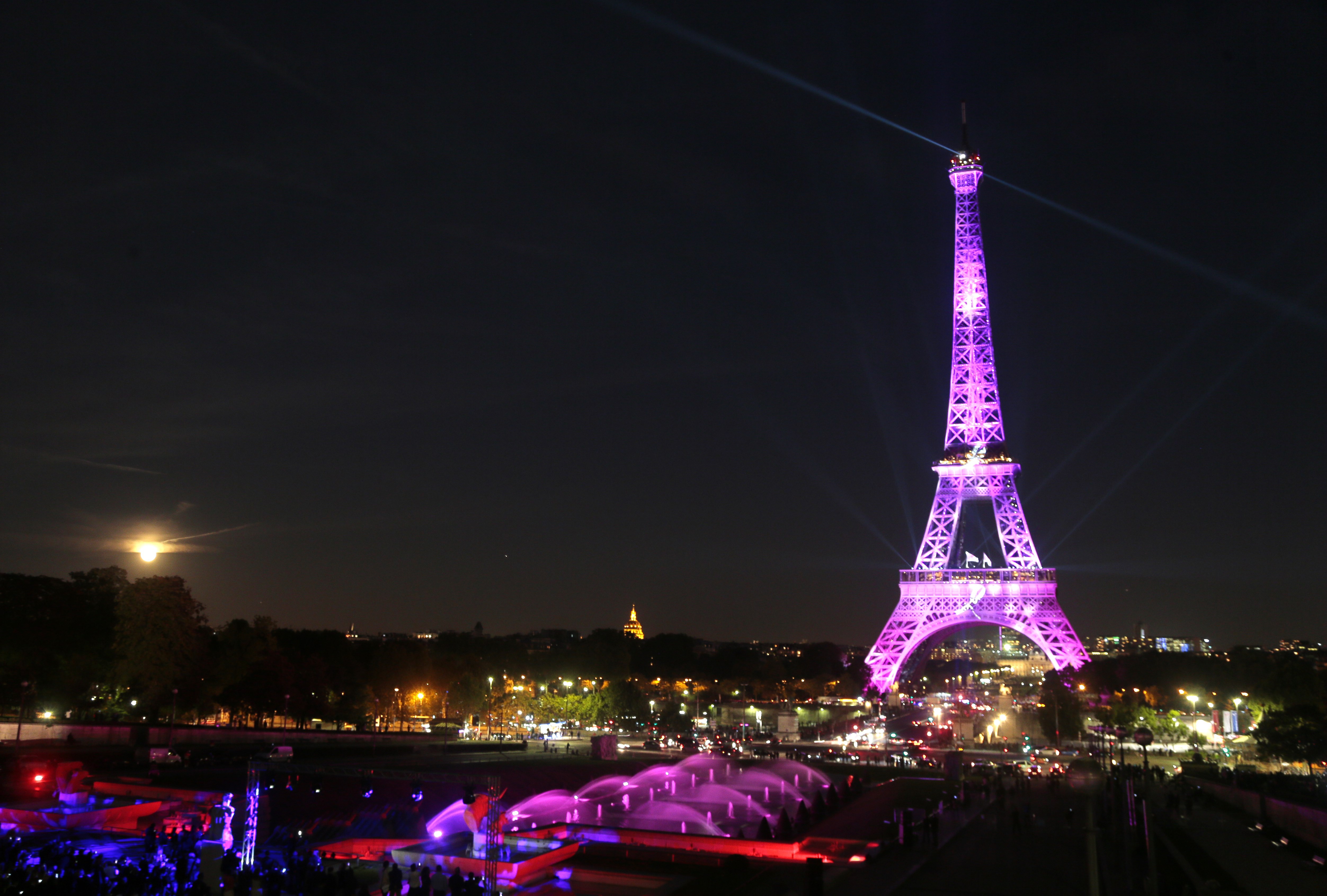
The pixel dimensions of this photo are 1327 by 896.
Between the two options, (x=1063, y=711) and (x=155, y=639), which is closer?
(x=155, y=639)

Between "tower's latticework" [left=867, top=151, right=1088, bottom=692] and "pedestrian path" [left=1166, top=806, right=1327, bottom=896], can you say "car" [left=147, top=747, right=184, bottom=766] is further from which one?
"tower's latticework" [left=867, top=151, right=1088, bottom=692]

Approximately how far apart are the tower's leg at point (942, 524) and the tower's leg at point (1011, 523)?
310 centimetres

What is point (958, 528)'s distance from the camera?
8462cm

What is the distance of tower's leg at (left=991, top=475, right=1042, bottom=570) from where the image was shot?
81312 millimetres

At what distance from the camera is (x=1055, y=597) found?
7881 centimetres

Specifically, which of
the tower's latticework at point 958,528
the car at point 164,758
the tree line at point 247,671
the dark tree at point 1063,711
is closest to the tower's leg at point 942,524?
the tower's latticework at point 958,528

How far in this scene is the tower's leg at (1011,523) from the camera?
81.3 meters

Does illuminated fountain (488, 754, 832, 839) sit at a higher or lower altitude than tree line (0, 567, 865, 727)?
lower

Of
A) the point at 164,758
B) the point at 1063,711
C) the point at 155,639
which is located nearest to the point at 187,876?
the point at 164,758

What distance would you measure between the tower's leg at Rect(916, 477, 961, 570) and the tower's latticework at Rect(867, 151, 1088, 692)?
0.23 ft

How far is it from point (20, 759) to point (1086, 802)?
3886 cm

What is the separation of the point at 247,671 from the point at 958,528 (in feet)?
188

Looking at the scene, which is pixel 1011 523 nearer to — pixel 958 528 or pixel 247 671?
pixel 958 528

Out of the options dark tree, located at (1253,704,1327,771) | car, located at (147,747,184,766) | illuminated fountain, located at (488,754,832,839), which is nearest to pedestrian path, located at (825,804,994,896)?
illuminated fountain, located at (488,754,832,839)
